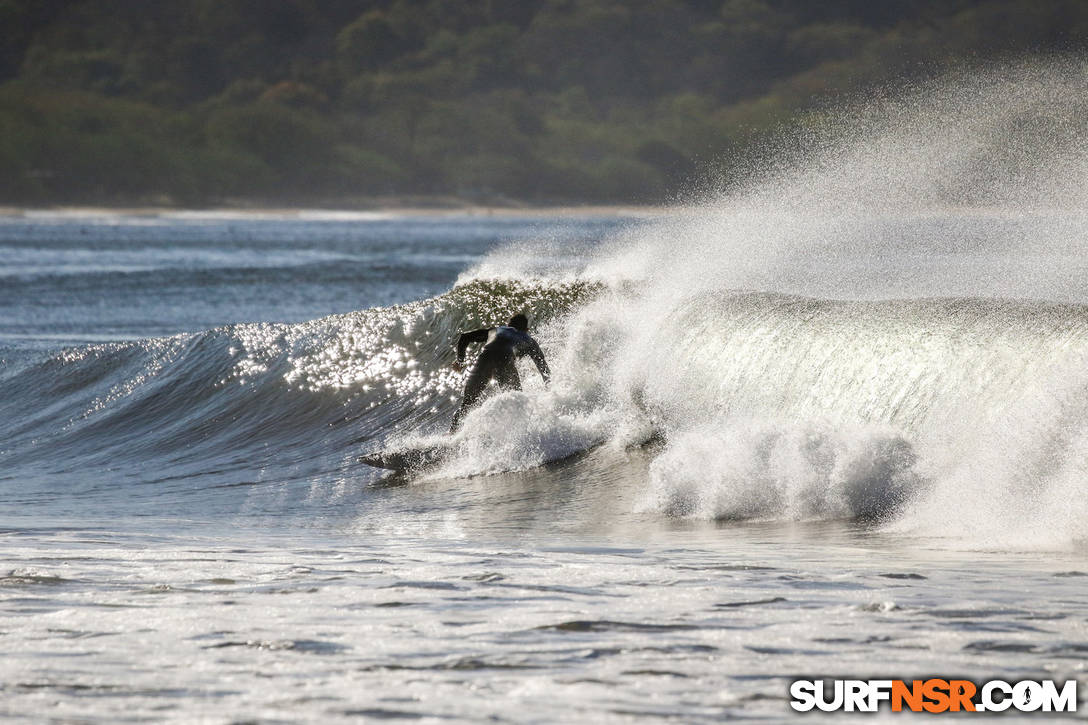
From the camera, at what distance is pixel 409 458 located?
1272cm

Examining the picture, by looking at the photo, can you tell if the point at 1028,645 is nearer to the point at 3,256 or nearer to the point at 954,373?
the point at 954,373

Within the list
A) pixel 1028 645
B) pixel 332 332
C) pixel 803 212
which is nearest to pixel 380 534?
pixel 1028 645

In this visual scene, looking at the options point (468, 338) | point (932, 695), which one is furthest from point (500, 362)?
point (932, 695)

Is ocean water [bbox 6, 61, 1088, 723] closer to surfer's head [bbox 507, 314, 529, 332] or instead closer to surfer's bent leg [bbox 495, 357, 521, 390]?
surfer's bent leg [bbox 495, 357, 521, 390]

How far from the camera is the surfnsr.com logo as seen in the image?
497 centimetres

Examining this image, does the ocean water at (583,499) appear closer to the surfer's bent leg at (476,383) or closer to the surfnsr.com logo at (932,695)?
the surfnsr.com logo at (932,695)

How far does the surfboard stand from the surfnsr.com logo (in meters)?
7.61

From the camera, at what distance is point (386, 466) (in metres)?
12.8

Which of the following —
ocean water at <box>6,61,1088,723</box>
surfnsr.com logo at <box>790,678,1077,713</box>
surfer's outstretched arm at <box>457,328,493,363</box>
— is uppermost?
surfer's outstretched arm at <box>457,328,493,363</box>

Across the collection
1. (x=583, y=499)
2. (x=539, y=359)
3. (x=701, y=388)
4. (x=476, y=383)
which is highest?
(x=539, y=359)

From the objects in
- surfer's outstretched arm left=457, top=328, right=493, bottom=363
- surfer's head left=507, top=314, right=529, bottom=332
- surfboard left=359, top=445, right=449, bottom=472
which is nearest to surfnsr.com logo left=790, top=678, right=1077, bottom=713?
surfboard left=359, top=445, right=449, bottom=472

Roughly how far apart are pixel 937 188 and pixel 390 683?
77857 millimetres

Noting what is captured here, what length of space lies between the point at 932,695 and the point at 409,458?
810 centimetres

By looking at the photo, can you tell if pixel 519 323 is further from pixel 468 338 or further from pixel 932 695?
pixel 932 695
